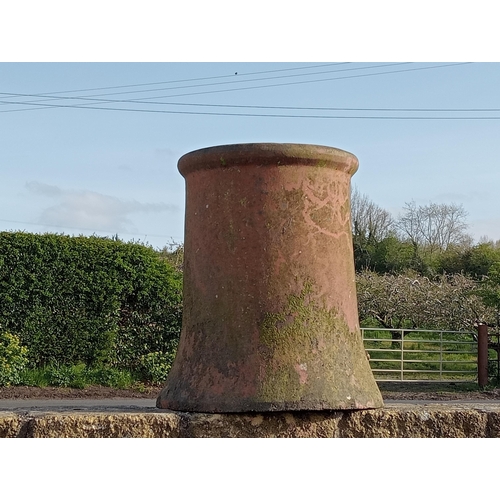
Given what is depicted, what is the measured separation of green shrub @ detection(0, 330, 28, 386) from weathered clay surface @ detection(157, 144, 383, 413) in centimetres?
894

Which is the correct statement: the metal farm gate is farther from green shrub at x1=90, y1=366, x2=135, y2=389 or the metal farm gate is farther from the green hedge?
green shrub at x1=90, y1=366, x2=135, y2=389

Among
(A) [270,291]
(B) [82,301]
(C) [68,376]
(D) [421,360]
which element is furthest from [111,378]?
(A) [270,291]

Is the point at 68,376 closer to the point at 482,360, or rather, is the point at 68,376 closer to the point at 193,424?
the point at 482,360

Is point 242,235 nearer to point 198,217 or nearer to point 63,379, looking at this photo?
point 198,217

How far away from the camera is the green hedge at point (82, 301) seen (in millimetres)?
11508

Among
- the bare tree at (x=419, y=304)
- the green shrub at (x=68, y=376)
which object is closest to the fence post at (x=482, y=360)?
the bare tree at (x=419, y=304)

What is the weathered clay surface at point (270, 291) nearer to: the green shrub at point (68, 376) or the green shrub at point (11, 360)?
the green shrub at point (68, 376)

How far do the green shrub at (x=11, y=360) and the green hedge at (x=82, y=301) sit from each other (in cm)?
28

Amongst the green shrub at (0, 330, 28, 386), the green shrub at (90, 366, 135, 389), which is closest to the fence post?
the green shrub at (90, 366, 135, 389)

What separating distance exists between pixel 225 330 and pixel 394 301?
15658mm

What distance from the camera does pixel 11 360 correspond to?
11.1m

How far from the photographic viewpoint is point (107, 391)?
35.6ft

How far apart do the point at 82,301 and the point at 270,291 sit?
373 inches

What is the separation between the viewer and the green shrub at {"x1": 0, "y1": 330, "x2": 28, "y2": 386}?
11.0 m
